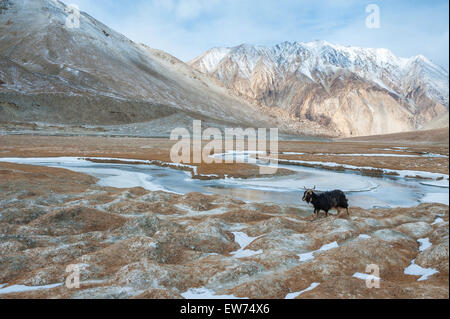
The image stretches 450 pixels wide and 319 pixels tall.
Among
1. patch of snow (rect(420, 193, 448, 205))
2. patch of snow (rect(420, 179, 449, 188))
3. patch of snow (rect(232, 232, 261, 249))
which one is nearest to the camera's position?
patch of snow (rect(232, 232, 261, 249))

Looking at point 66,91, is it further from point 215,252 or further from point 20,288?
point 20,288

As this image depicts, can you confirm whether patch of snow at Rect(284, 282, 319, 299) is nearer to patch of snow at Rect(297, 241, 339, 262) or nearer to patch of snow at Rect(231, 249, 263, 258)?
patch of snow at Rect(297, 241, 339, 262)

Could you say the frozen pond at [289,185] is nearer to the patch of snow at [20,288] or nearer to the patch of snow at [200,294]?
the patch of snow at [200,294]

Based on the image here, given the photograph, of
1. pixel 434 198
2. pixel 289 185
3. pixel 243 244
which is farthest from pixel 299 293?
pixel 289 185

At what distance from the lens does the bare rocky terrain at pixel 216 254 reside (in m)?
8.52

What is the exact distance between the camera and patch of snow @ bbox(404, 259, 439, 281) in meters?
8.54

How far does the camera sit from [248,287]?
8.47 metres

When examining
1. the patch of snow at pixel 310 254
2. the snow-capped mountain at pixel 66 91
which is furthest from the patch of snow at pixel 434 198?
the snow-capped mountain at pixel 66 91

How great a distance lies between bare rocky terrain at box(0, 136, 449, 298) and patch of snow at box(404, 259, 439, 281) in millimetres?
55

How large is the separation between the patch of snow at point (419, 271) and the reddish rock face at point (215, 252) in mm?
142

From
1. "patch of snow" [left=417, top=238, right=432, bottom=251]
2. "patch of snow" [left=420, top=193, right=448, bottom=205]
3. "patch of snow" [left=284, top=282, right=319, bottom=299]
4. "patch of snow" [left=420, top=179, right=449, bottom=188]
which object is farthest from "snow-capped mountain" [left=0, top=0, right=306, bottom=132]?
"patch of snow" [left=284, top=282, right=319, bottom=299]
